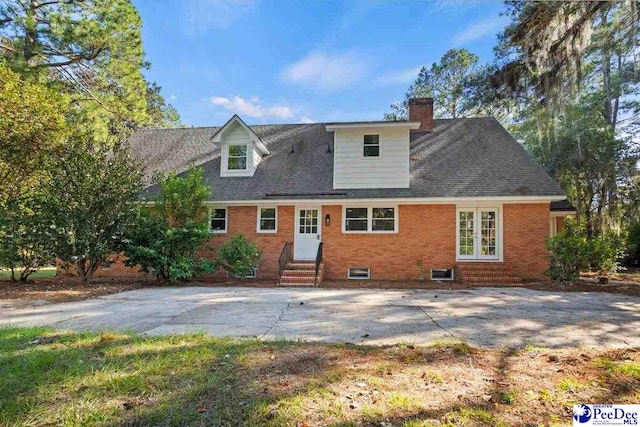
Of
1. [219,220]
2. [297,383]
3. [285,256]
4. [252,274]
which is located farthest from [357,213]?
[297,383]

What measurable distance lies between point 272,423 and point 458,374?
1847mm

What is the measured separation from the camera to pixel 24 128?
9.59 m

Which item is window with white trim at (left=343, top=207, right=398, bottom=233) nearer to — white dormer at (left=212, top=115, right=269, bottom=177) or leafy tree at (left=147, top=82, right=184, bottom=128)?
white dormer at (left=212, top=115, right=269, bottom=177)

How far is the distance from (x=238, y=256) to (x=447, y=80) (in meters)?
22.0

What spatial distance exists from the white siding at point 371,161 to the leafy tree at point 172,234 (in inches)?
199

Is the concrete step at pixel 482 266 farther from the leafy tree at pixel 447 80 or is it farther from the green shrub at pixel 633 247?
the leafy tree at pixel 447 80

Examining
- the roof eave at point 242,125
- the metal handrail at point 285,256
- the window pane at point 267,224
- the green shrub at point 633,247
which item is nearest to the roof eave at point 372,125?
the roof eave at point 242,125

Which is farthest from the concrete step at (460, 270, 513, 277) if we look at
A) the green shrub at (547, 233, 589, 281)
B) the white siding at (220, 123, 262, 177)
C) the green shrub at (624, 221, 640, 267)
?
the green shrub at (624, 221, 640, 267)

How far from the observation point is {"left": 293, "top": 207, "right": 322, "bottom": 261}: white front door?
12.6 metres

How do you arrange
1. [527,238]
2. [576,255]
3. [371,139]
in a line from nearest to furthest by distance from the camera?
[576,255] → [527,238] → [371,139]

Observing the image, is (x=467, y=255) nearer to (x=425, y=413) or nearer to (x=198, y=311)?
(x=198, y=311)

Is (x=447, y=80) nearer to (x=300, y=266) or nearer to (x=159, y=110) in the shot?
(x=300, y=266)

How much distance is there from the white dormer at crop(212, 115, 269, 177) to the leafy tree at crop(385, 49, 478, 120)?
15894 millimetres

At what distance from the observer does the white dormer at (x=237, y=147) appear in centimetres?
1380
